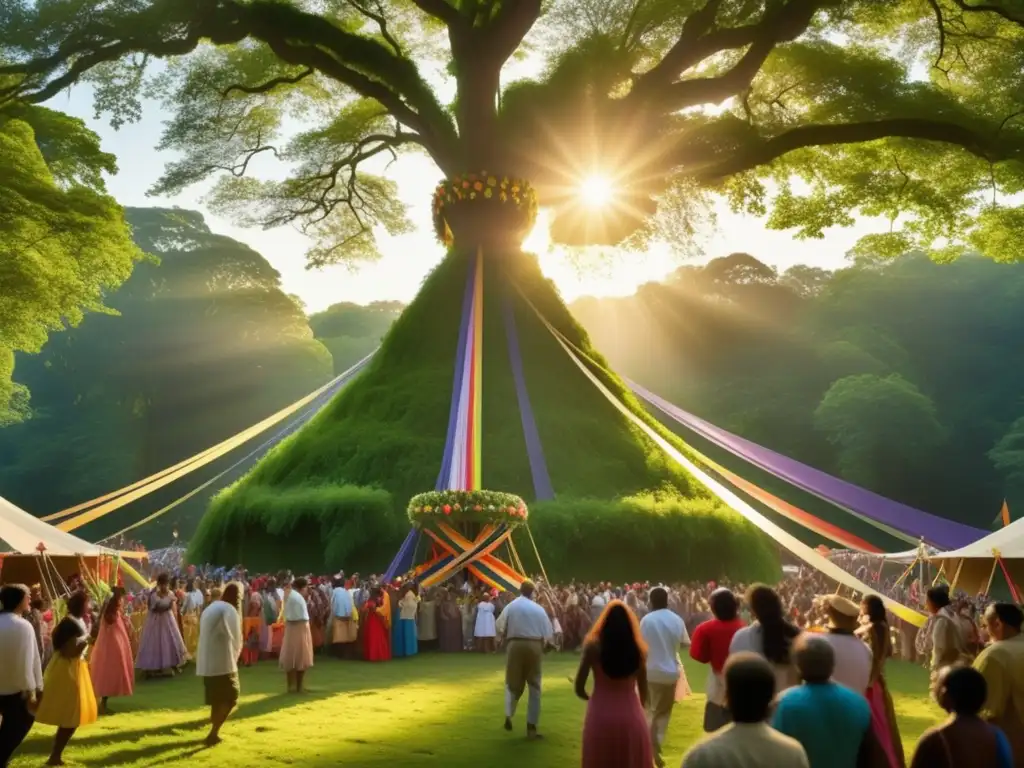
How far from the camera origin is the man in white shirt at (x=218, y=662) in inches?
353

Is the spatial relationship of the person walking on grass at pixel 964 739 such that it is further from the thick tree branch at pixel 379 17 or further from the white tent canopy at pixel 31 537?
the thick tree branch at pixel 379 17

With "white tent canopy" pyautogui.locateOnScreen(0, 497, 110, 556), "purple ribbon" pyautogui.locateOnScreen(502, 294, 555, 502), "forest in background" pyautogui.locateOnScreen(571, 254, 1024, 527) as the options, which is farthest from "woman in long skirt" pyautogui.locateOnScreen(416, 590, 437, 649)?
"forest in background" pyautogui.locateOnScreen(571, 254, 1024, 527)

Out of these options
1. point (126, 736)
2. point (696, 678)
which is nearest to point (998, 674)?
point (126, 736)

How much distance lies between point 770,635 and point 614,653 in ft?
3.31

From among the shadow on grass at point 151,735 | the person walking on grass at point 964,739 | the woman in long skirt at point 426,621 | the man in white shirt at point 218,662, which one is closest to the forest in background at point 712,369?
the woman in long skirt at point 426,621

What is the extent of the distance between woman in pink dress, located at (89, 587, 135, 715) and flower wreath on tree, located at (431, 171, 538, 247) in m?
14.7

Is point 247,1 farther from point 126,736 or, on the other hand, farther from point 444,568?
point 126,736

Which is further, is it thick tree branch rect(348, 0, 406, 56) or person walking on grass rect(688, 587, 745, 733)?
thick tree branch rect(348, 0, 406, 56)

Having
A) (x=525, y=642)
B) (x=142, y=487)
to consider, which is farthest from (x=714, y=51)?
(x=525, y=642)

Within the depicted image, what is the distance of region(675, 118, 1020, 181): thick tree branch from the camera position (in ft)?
59.3

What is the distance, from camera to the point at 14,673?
7.08 metres

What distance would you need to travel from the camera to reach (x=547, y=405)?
22688mm

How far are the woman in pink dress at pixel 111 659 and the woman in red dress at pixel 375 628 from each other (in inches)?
220

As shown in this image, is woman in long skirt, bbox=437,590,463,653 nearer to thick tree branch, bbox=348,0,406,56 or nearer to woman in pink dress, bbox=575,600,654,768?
woman in pink dress, bbox=575,600,654,768
